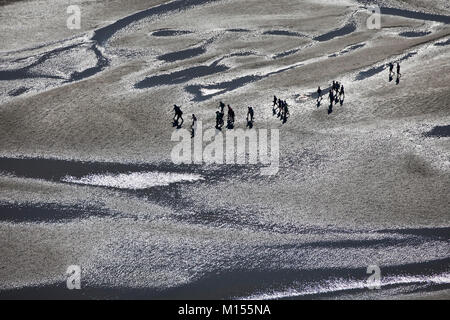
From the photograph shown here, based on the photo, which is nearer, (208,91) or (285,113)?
(285,113)

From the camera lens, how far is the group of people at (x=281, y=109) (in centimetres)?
2958

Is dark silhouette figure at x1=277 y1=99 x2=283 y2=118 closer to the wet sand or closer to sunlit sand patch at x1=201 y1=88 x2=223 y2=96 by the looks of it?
the wet sand

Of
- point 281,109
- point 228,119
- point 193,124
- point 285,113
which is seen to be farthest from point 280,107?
point 193,124

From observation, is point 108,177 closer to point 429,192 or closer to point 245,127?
point 245,127

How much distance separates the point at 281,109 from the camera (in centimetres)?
3006

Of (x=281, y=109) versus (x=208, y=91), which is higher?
(x=208, y=91)

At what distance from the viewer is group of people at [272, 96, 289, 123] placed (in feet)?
97.0

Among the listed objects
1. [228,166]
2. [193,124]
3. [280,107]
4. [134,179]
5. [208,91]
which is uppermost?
[208,91]

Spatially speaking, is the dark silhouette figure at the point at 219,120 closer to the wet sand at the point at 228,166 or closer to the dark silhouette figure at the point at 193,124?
the wet sand at the point at 228,166

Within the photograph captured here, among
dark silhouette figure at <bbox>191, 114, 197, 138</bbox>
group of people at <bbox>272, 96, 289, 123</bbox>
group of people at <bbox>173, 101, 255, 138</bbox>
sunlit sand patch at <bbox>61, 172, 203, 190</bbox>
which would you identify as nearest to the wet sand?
sunlit sand patch at <bbox>61, 172, 203, 190</bbox>

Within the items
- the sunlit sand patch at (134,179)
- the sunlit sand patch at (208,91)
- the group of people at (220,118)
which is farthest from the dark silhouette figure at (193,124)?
the sunlit sand patch at (134,179)

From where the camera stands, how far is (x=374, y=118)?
2930cm

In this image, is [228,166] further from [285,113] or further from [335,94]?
[335,94]

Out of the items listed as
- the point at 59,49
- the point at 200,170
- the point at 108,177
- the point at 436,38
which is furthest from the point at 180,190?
the point at 436,38
